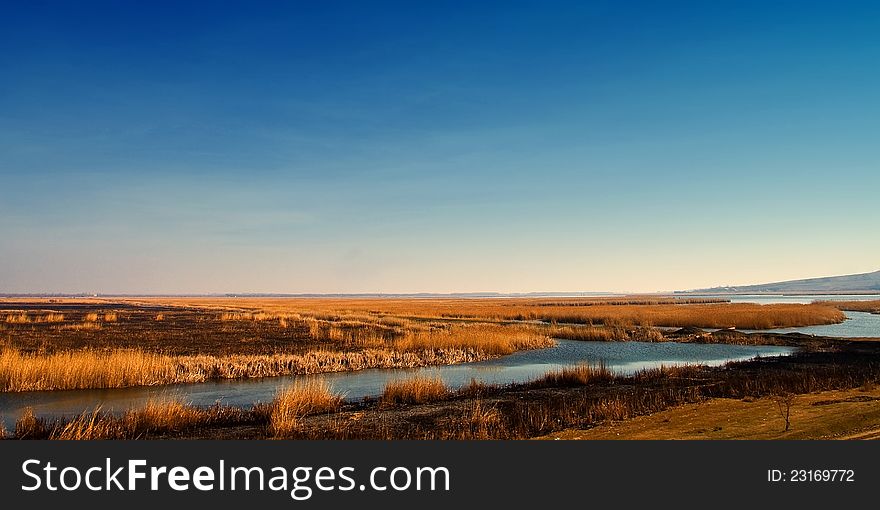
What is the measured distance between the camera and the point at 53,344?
3547 centimetres

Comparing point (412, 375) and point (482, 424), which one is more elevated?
point (482, 424)

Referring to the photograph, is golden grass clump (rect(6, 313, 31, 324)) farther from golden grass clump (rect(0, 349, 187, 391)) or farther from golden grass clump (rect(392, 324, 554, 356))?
golden grass clump (rect(392, 324, 554, 356))

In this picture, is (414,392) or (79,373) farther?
(79,373)

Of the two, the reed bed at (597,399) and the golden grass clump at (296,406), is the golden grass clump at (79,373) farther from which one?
the reed bed at (597,399)

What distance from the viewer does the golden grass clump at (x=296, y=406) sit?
592 inches

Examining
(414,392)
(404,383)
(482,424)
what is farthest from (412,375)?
(482,424)

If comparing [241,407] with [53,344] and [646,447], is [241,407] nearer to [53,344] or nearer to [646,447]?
[646,447]

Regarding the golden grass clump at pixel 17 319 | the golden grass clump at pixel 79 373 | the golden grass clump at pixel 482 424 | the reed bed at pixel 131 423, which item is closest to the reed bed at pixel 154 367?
the golden grass clump at pixel 79 373

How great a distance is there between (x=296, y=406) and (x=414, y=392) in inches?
182

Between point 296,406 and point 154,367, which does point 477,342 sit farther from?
point 296,406

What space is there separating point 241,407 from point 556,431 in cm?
1075

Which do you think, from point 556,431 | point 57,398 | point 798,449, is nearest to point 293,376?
point 57,398

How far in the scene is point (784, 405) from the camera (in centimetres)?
1633

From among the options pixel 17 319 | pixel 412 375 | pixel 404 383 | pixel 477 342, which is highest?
pixel 17 319
